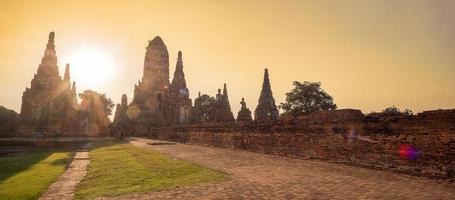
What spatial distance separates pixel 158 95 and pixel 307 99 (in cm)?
2179

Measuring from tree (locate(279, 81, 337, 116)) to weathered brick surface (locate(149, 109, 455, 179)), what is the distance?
31.3 m

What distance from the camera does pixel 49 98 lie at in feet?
152

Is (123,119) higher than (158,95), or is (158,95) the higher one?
(158,95)

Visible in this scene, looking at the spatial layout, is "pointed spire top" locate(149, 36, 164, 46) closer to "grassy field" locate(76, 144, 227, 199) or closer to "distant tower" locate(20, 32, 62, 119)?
"distant tower" locate(20, 32, 62, 119)

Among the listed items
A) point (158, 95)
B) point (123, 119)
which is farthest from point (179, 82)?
point (123, 119)

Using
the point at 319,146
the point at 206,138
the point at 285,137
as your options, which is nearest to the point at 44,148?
the point at 206,138

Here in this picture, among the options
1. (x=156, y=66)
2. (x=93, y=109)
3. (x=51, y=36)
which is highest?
(x=51, y=36)

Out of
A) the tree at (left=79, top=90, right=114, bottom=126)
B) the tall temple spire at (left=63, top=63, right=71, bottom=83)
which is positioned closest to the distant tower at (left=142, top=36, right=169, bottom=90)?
the tree at (left=79, top=90, right=114, bottom=126)

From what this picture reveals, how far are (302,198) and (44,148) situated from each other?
23652 mm

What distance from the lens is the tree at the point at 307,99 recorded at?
4550 cm

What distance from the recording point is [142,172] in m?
8.72

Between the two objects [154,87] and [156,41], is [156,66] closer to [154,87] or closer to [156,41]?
[154,87]

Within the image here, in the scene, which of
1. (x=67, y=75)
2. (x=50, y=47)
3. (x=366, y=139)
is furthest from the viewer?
(x=67, y=75)

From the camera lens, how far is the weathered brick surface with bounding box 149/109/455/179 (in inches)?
297
